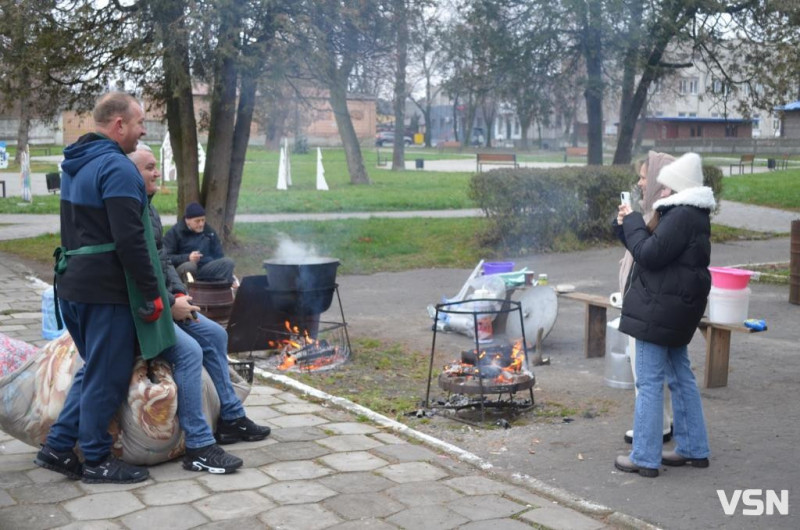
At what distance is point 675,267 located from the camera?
5.03 metres

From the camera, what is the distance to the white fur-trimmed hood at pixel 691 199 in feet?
16.4

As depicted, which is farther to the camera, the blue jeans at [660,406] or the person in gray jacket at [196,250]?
the person in gray jacket at [196,250]

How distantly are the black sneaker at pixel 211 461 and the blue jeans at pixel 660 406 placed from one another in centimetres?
217

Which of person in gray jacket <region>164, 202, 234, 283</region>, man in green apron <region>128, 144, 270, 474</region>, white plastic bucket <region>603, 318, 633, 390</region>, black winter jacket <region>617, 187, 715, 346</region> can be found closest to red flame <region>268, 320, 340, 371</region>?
person in gray jacket <region>164, 202, 234, 283</region>

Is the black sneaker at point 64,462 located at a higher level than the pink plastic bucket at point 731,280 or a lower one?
lower

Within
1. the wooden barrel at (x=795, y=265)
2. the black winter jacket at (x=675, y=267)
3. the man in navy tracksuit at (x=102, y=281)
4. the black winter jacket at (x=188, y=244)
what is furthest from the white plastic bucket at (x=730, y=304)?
the black winter jacket at (x=188, y=244)

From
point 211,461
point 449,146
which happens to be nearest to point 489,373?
point 211,461

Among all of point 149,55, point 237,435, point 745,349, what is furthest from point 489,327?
point 149,55

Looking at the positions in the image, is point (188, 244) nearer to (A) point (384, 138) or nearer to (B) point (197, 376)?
(B) point (197, 376)

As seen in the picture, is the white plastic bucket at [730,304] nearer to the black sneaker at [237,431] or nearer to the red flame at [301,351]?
the red flame at [301,351]

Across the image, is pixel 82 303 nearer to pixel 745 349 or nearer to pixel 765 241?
pixel 745 349

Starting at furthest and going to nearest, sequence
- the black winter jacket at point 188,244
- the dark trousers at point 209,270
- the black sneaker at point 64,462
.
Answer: the black winter jacket at point 188,244, the dark trousers at point 209,270, the black sneaker at point 64,462

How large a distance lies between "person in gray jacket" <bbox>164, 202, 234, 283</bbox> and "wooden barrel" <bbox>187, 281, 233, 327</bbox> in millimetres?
96

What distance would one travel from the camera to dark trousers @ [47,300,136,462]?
15.7 feet
